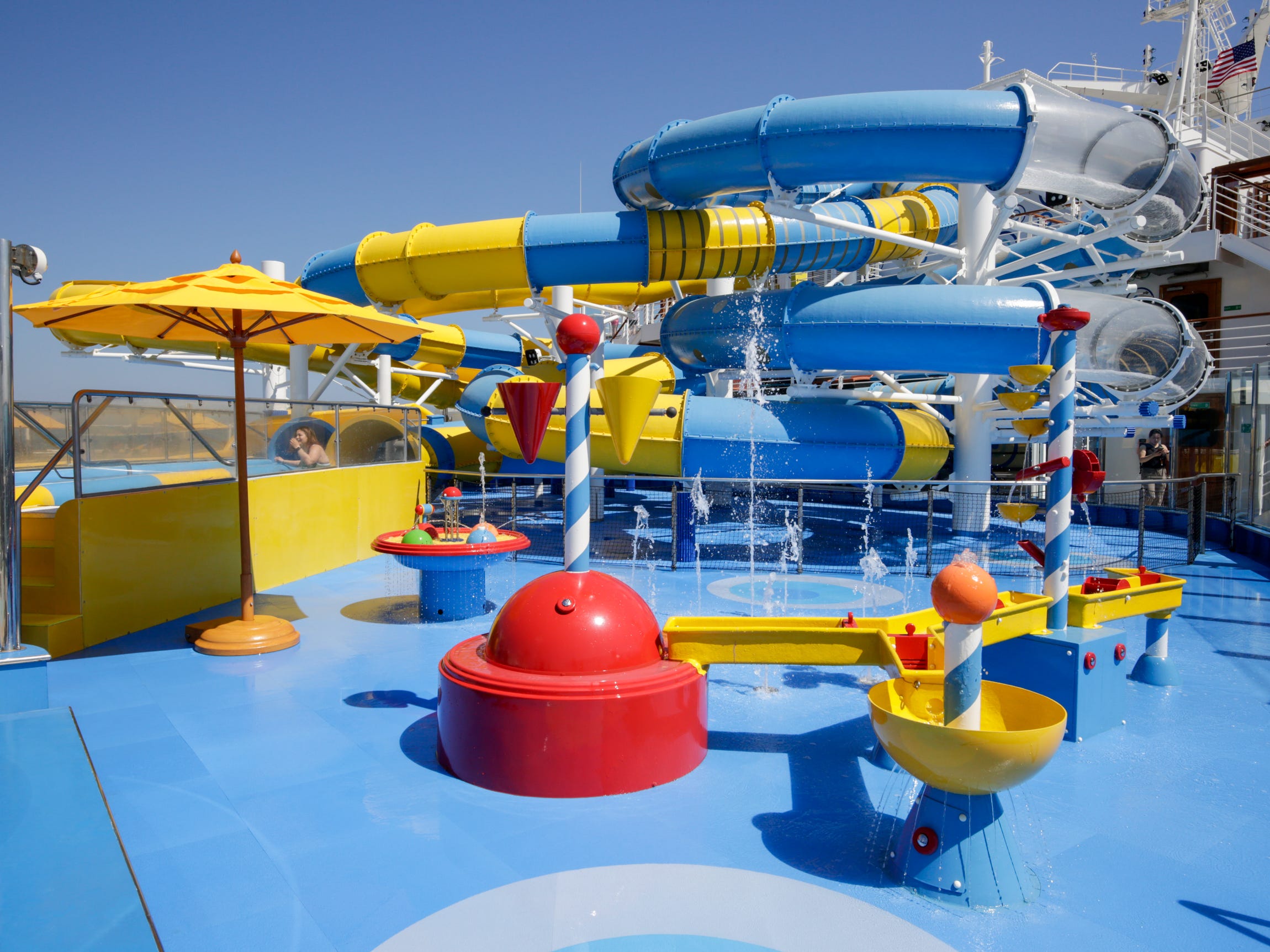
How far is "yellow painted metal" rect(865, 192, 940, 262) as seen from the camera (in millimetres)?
10773

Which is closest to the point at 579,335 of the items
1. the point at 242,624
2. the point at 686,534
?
the point at 242,624

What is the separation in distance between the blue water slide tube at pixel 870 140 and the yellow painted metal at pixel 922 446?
4108 mm

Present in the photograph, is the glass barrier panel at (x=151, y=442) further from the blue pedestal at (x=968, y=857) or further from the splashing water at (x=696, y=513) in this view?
the blue pedestal at (x=968, y=857)

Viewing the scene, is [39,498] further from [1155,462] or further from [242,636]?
[1155,462]

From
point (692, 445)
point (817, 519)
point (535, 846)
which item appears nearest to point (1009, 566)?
point (692, 445)

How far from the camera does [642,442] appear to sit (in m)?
9.87

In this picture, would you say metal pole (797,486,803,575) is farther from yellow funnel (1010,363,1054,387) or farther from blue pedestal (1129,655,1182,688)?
yellow funnel (1010,363,1054,387)

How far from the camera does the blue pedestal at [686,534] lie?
31.7 ft

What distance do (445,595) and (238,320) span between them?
2737 mm

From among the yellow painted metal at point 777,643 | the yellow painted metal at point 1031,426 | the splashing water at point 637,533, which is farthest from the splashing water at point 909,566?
the yellow painted metal at point 777,643

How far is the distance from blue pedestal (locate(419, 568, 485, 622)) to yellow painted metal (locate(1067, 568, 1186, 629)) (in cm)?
460

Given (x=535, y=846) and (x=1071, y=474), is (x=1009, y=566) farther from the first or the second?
(x=535, y=846)

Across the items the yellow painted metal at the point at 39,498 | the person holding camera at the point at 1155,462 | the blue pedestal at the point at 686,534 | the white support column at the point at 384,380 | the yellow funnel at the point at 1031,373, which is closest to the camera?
the yellow funnel at the point at 1031,373

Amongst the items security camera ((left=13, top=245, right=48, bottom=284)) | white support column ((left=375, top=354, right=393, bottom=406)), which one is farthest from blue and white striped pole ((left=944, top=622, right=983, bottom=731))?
white support column ((left=375, top=354, right=393, bottom=406))
